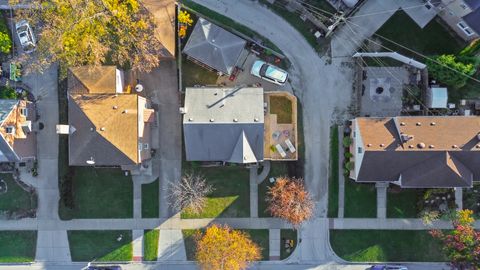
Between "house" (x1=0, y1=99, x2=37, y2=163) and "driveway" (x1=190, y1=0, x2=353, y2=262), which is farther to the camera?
"driveway" (x1=190, y1=0, x2=353, y2=262)

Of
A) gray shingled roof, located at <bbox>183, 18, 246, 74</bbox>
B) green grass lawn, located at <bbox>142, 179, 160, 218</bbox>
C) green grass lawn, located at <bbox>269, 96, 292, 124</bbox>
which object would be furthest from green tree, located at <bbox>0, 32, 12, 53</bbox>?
green grass lawn, located at <bbox>269, 96, 292, 124</bbox>

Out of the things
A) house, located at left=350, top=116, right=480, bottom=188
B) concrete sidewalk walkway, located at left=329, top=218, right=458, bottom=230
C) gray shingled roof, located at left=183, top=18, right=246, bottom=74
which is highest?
gray shingled roof, located at left=183, top=18, right=246, bottom=74

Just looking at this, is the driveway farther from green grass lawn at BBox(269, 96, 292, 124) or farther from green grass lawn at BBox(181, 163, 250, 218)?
green grass lawn at BBox(181, 163, 250, 218)

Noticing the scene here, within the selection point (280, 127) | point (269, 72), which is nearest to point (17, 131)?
point (269, 72)

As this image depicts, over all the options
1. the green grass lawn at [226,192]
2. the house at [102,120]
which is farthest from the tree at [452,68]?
the house at [102,120]

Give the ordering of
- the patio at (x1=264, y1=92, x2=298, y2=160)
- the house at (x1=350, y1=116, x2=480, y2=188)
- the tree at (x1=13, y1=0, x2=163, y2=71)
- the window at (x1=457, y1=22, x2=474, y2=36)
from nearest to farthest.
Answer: the tree at (x1=13, y1=0, x2=163, y2=71), the house at (x1=350, y1=116, x2=480, y2=188), the window at (x1=457, y1=22, x2=474, y2=36), the patio at (x1=264, y1=92, x2=298, y2=160)

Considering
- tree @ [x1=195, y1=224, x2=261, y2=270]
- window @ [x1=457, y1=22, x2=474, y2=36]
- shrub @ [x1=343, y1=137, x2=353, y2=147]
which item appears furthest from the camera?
shrub @ [x1=343, y1=137, x2=353, y2=147]

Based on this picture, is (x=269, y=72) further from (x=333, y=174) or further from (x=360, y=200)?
(x=360, y=200)
